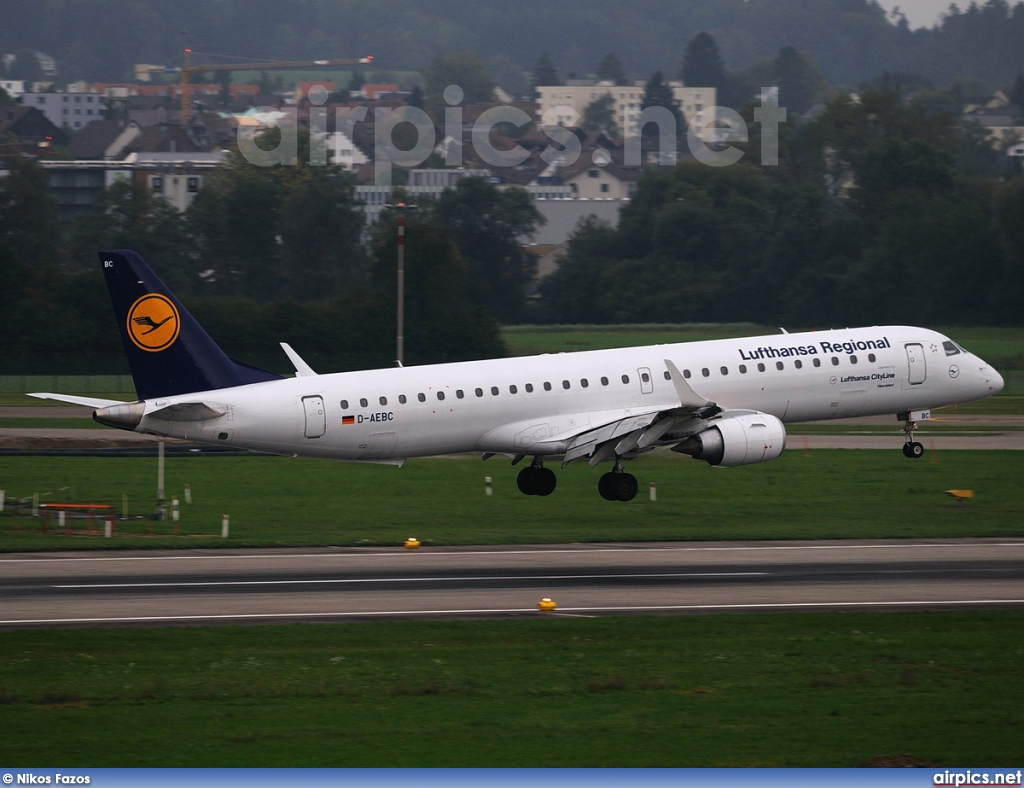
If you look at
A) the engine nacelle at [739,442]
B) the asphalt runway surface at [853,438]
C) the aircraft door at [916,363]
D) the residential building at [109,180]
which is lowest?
the engine nacelle at [739,442]

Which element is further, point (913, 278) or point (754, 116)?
point (754, 116)

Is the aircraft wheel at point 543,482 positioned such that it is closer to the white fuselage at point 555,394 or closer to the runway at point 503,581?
the white fuselage at point 555,394

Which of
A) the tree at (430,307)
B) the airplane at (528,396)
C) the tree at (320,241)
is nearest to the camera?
the airplane at (528,396)

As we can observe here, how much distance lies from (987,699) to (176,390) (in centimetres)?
2409

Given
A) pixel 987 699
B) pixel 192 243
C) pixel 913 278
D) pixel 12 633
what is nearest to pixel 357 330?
pixel 192 243

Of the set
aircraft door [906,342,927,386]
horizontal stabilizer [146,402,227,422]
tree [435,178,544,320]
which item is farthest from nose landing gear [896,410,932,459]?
tree [435,178,544,320]

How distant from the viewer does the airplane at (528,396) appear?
41031 millimetres

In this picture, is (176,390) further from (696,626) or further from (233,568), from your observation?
(696,626)

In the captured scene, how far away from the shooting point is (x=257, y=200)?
132 metres

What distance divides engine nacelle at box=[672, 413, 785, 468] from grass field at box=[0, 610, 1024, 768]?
42.4 ft

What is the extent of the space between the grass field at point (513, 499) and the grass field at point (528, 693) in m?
12.4

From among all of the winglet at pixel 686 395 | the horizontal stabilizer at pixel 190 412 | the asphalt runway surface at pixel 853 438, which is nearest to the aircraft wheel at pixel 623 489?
the winglet at pixel 686 395

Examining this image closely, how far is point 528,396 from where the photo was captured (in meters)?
44.5

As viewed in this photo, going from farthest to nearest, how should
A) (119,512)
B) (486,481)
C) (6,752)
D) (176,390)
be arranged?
(486,481), (119,512), (176,390), (6,752)
